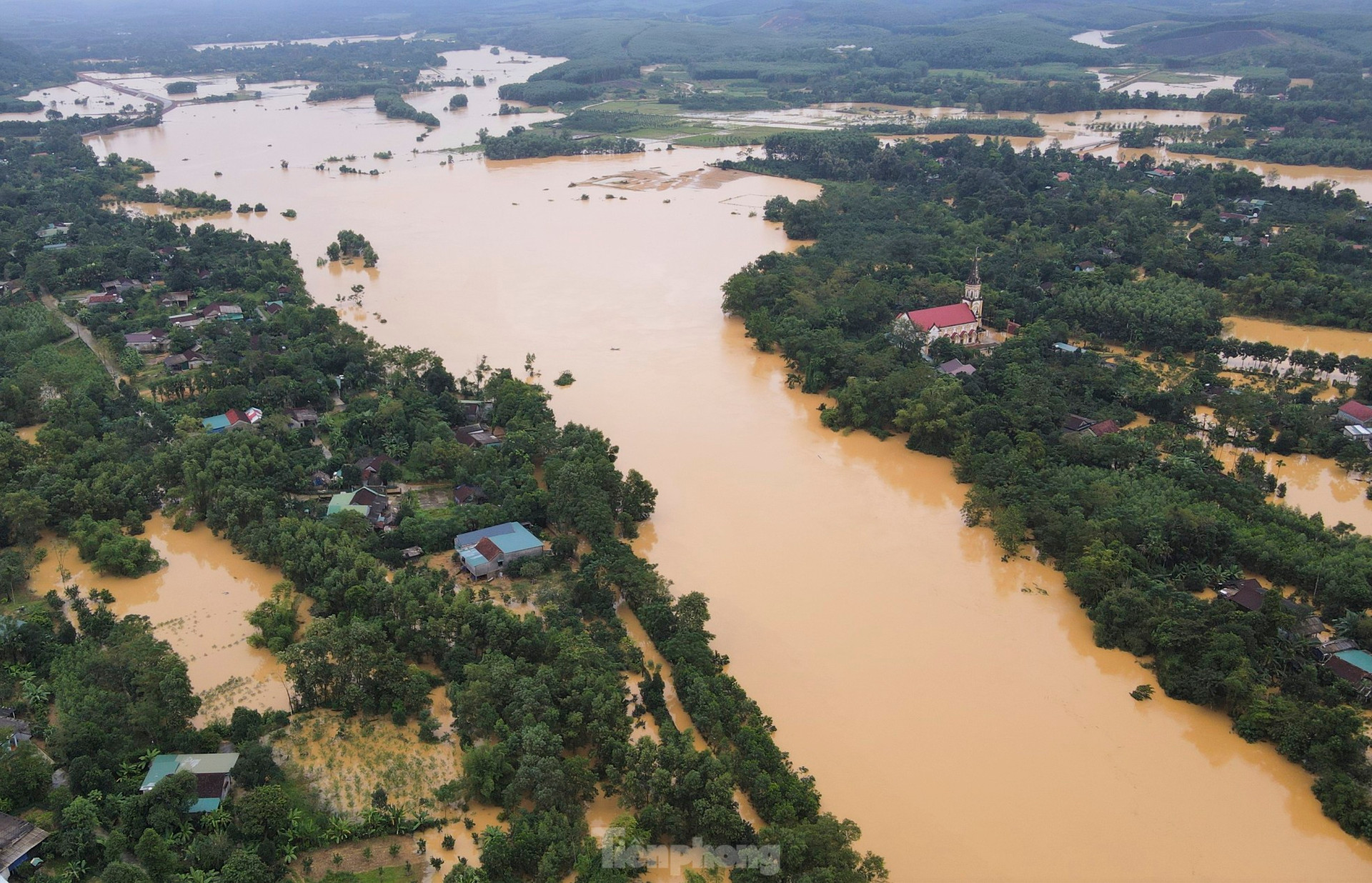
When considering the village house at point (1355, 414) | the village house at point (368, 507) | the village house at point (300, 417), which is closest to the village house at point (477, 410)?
the village house at point (300, 417)

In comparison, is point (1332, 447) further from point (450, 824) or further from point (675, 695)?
point (450, 824)

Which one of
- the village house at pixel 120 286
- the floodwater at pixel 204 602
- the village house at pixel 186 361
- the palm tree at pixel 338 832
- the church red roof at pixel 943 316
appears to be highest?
the church red roof at pixel 943 316

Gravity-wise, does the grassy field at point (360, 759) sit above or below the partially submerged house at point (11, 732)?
below

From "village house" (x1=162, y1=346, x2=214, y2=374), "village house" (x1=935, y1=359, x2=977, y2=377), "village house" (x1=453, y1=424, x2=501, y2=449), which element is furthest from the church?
"village house" (x1=162, y1=346, x2=214, y2=374)

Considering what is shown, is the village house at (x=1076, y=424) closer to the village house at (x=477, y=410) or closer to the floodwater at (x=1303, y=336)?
the floodwater at (x=1303, y=336)

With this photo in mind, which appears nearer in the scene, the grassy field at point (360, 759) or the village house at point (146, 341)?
the grassy field at point (360, 759)

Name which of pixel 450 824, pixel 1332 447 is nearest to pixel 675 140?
pixel 1332 447

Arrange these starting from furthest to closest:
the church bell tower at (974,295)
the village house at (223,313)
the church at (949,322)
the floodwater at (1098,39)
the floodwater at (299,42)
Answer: the floodwater at (299,42), the floodwater at (1098,39), the village house at (223,313), the church bell tower at (974,295), the church at (949,322)
